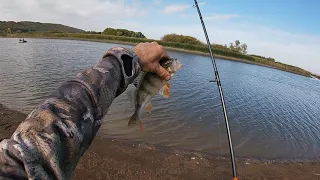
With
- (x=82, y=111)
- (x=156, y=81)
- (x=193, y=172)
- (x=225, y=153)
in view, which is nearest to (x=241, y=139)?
(x=225, y=153)

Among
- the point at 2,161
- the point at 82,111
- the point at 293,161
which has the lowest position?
the point at 293,161

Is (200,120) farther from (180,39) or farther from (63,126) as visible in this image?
(180,39)

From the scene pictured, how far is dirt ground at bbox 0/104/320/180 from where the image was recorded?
20.7 ft

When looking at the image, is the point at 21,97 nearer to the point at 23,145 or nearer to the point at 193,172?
the point at 193,172

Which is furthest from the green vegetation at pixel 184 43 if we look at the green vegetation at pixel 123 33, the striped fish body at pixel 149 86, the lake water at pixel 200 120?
the striped fish body at pixel 149 86

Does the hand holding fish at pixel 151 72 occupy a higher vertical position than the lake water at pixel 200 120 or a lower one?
higher

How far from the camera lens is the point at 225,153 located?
859cm

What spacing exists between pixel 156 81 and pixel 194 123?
8.54 meters

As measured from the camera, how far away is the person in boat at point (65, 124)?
877 mm

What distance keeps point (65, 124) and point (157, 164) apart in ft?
20.4

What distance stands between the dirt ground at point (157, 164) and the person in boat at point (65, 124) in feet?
16.6

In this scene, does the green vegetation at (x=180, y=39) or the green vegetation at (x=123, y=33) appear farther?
the green vegetation at (x=123, y=33)

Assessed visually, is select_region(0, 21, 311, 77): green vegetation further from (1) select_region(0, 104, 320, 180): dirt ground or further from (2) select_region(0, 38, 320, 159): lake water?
(1) select_region(0, 104, 320, 180): dirt ground

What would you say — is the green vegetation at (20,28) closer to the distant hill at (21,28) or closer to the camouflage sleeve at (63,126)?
the distant hill at (21,28)
